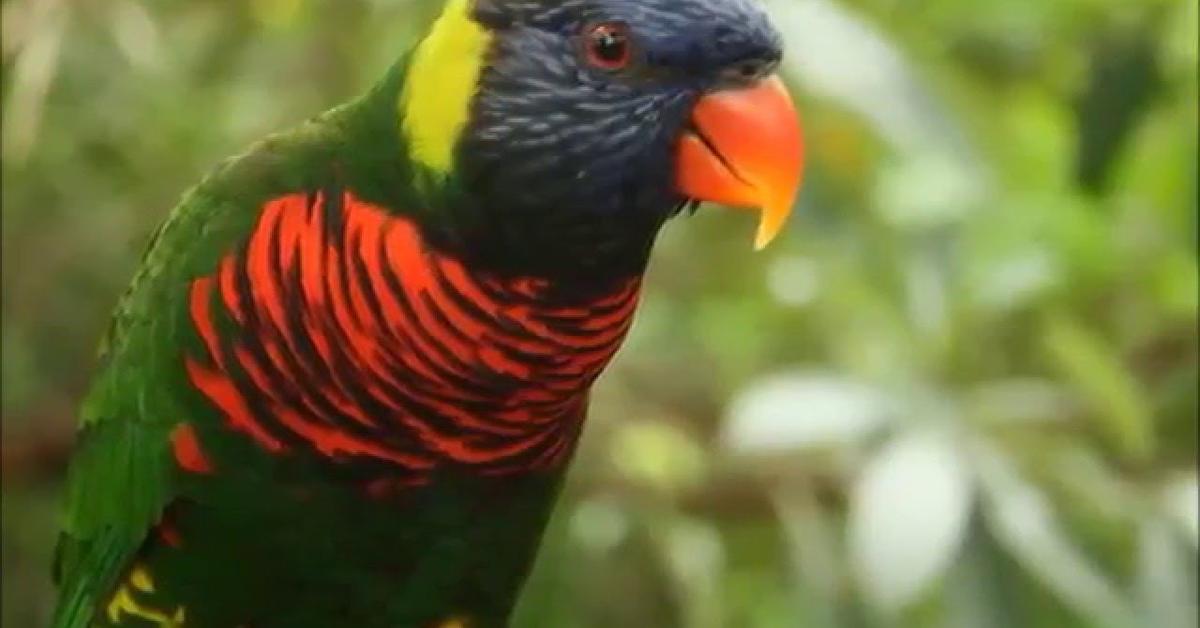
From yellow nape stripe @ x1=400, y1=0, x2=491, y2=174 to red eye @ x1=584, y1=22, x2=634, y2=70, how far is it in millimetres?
61

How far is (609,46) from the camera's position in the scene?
3.01 ft

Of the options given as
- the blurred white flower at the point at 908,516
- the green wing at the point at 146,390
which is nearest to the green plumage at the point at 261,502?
the green wing at the point at 146,390

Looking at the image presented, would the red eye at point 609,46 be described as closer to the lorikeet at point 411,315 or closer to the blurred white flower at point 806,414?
the lorikeet at point 411,315

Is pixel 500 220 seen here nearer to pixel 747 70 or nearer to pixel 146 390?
pixel 747 70

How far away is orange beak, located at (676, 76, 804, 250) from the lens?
91 centimetres

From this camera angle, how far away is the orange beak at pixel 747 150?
910 millimetres

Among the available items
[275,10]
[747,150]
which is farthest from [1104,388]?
[275,10]

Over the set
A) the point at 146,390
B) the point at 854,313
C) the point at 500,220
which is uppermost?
the point at 500,220

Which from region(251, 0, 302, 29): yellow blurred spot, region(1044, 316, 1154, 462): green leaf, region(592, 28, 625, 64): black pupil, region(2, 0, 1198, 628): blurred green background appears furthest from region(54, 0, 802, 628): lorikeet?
region(251, 0, 302, 29): yellow blurred spot

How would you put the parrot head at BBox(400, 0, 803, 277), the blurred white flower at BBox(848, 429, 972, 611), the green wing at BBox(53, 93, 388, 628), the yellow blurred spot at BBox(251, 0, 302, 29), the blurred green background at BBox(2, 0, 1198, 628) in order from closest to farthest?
the parrot head at BBox(400, 0, 803, 277)
the green wing at BBox(53, 93, 388, 628)
the blurred white flower at BBox(848, 429, 972, 611)
the blurred green background at BBox(2, 0, 1198, 628)
the yellow blurred spot at BBox(251, 0, 302, 29)

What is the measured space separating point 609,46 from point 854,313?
81cm

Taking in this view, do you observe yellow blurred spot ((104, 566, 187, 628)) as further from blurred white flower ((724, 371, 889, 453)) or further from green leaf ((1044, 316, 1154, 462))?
green leaf ((1044, 316, 1154, 462))

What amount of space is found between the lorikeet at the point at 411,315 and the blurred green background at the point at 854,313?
40 cm

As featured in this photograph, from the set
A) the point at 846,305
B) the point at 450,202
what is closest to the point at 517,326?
the point at 450,202
